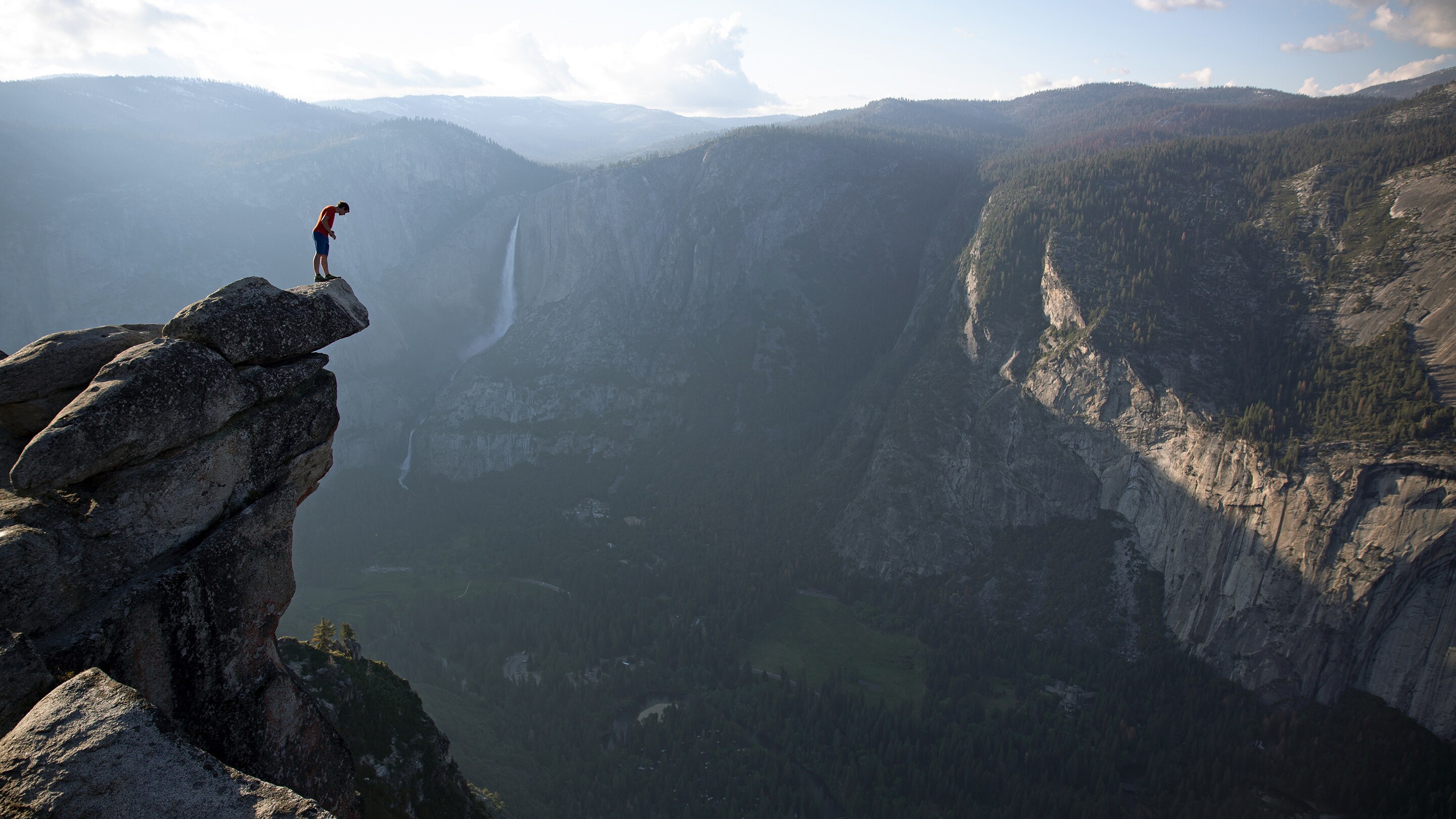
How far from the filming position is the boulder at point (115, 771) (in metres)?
9.94

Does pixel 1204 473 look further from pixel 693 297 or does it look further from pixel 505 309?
pixel 505 309

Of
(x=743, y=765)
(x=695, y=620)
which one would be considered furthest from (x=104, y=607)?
(x=695, y=620)

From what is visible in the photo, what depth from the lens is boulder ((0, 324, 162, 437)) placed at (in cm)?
1622

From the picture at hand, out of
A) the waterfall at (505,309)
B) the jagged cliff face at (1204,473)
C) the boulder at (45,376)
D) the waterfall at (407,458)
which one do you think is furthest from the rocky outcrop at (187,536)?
the waterfall at (505,309)

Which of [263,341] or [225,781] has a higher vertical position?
[263,341]

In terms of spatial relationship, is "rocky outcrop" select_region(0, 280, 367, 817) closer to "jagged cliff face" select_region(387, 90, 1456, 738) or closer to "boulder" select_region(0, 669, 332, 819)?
"boulder" select_region(0, 669, 332, 819)

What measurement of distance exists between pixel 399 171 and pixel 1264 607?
500 feet

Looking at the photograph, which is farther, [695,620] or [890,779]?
[695,620]

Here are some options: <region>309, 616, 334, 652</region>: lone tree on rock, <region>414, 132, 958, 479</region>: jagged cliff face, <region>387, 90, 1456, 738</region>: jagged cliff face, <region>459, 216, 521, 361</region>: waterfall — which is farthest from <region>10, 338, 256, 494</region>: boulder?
<region>459, 216, 521, 361</region>: waterfall

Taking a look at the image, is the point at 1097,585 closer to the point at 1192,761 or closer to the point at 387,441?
the point at 1192,761

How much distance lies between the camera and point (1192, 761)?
5050cm

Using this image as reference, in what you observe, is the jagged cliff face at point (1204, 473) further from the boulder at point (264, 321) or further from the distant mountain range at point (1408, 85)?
the distant mountain range at point (1408, 85)

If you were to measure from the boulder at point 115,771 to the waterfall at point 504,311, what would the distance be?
376ft

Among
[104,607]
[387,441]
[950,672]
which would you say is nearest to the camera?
[104,607]
